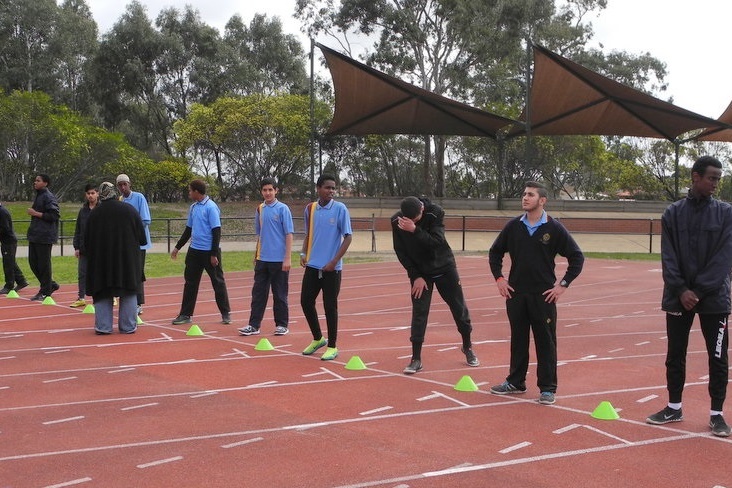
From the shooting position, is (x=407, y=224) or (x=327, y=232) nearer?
(x=407, y=224)

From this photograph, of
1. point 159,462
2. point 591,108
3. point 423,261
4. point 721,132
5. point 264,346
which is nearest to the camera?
point 159,462

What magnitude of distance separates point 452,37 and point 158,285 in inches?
1179

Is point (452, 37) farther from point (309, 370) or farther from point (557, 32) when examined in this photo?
point (309, 370)

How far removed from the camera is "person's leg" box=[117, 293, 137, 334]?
898cm

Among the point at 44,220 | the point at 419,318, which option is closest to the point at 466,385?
the point at 419,318

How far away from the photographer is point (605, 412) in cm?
537

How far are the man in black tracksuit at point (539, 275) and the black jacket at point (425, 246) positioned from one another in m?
0.96

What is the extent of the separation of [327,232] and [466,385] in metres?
2.12

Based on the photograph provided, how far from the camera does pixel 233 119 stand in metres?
39.2

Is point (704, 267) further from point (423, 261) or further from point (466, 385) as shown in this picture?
point (423, 261)

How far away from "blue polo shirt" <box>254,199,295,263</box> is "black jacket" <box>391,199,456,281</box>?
221 cm

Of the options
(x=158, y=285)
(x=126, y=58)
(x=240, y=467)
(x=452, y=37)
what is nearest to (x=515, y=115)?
(x=452, y=37)

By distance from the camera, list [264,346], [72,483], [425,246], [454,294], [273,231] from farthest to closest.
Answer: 1. [273,231]
2. [264,346]
3. [454,294]
4. [425,246]
5. [72,483]

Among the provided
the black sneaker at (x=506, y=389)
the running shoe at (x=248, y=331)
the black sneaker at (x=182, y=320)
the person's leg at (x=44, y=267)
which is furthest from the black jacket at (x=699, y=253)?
the person's leg at (x=44, y=267)
